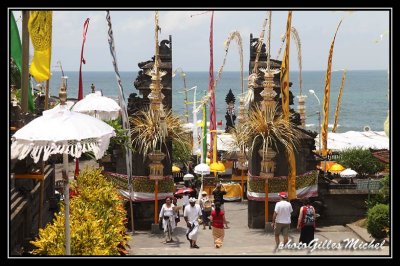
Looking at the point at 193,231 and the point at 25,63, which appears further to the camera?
the point at 193,231

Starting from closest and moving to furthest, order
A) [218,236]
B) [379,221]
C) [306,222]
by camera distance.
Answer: [306,222], [379,221], [218,236]

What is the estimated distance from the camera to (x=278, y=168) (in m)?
21.4

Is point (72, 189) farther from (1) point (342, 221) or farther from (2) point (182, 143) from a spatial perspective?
(1) point (342, 221)

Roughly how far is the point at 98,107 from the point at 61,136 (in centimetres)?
1132

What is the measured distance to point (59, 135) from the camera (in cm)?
1084

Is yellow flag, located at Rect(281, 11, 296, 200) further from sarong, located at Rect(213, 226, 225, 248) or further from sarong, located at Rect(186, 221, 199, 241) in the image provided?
sarong, located at Rect(186, 221, 199, 241)

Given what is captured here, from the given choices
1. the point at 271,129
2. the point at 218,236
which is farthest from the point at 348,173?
the point at 218,236

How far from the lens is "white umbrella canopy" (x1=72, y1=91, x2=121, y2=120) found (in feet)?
72.4

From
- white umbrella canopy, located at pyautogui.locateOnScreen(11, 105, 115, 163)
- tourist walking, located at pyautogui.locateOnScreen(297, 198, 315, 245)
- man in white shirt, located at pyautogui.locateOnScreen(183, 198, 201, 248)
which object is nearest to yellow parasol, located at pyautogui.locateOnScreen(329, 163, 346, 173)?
man in white shirt, located at pyautogui.locateOnScreen(183, 198, 201, 248)

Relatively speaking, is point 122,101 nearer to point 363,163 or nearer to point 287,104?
point 287,104

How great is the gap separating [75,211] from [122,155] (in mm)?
7868

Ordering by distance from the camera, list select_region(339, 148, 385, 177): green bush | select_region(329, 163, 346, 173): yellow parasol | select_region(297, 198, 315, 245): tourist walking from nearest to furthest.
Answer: select_region(297, 198, 315, 245): tourist walking, select_region(329, 163, 346, 173): yellow parasol, select_region(339, 148, 385, 177): green bush

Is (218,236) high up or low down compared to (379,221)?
down

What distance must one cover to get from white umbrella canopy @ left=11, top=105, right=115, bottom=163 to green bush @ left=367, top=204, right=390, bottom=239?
294 inches
